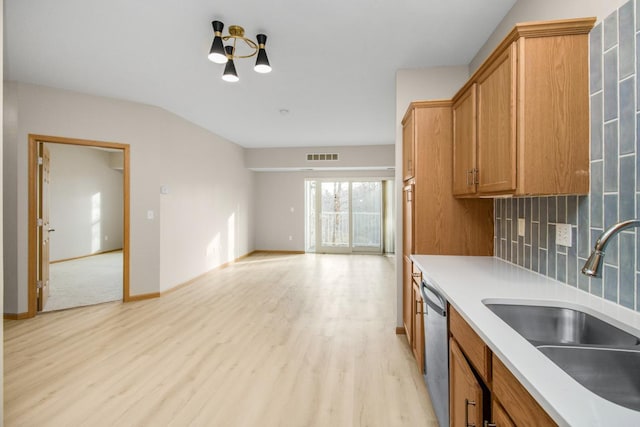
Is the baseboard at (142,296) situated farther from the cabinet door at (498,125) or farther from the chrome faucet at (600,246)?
the chrome faucet at (600,246)

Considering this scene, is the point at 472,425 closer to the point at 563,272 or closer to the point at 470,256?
the point at 563,272

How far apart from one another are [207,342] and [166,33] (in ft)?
8.71

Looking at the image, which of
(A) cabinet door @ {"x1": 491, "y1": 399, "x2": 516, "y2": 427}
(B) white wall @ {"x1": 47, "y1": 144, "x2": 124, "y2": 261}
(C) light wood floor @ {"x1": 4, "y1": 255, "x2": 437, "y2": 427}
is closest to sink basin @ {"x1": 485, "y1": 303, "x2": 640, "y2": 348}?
(A) cabinet door @ {"x1": 491, "y1": 399, "x2": 516, "y2": 427}

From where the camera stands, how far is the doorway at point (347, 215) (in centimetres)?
761

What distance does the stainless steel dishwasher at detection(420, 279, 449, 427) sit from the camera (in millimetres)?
1454

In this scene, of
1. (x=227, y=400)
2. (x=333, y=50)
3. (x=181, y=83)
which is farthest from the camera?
(x=181, y=83)

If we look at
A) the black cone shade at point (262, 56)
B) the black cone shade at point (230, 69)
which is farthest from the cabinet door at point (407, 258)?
the black cone shade at point (230, 69)

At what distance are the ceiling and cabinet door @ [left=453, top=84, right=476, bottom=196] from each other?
67cm

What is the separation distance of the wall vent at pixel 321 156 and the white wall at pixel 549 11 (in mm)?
4389

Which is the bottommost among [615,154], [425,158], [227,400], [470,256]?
[227,400]

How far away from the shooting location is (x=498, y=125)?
156 cm

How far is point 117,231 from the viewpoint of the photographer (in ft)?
27.8

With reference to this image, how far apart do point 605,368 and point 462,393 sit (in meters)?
0.49

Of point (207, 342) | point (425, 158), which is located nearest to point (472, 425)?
point (425, 158)
